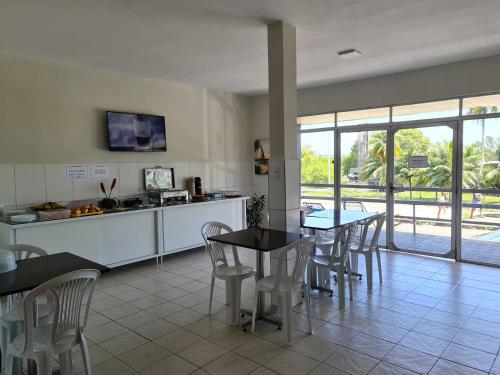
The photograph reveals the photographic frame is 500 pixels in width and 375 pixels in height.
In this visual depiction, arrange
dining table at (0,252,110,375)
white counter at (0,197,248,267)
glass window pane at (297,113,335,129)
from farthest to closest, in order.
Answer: glass window pane at (297,113,335,129), white counter at (0,197,248,267), dining table at (0,252,110,375)

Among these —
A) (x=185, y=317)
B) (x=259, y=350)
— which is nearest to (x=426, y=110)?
(x=259, y=350)

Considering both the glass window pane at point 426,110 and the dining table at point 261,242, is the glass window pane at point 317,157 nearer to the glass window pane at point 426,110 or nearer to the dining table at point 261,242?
the glass window pane at point 426,110

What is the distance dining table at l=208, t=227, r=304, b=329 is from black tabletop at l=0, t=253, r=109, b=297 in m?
1.13

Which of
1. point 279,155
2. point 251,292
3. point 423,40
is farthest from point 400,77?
point 251,292

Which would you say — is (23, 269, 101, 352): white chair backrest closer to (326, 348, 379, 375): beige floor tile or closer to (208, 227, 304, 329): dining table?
(208, 227, 304, 329): dining table

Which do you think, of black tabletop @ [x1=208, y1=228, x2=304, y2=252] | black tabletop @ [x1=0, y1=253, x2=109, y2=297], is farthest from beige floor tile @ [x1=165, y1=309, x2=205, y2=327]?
black tabletop @ [x1=0, y1=253, x2=109, y2=297]

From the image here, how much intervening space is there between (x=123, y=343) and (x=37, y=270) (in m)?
1.00

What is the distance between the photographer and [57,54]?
4328 millimetres

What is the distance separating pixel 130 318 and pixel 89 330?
1.22ft

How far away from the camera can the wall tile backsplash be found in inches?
170

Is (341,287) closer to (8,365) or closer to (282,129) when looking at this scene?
(282,129)

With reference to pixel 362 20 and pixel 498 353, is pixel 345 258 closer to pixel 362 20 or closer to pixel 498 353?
pixel 498 353

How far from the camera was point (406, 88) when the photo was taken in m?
5.43

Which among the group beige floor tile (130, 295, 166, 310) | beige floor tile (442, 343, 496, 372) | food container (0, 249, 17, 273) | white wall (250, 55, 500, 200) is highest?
white wall (250, 55, 500, 200)
